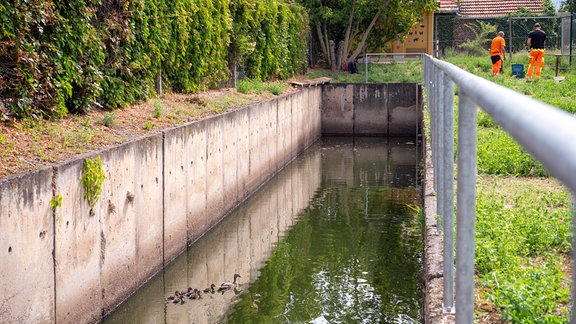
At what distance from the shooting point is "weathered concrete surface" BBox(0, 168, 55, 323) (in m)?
6.62

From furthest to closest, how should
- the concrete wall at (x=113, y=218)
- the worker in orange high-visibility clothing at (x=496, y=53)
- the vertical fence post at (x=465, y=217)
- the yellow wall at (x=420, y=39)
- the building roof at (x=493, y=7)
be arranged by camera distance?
the building roof at (x=493, y=7) → the yellow wall at (x=420, y=39) → the worker in orange high-visibility clothing at (x=496, y=53) → the concrete wall at (x=113, y=218) → the vertical fence post at (x=465, y=217)

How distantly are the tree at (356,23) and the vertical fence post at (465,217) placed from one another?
98.4ft

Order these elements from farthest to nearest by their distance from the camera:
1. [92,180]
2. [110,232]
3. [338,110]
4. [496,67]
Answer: [338,110], [496,67], [110,232], [92,180]

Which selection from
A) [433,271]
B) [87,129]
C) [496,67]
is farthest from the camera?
[496,67]

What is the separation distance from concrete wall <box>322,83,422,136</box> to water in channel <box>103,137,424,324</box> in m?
9.91

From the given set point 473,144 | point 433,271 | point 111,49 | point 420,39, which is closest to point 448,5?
point 420,39

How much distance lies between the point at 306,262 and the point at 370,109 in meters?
18.2

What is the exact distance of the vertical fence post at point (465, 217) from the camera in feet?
10.1

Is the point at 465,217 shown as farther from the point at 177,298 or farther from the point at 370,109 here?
the point at 370,109

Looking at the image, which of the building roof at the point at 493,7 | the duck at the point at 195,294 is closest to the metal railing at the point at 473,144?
the duck at the point at 195,294

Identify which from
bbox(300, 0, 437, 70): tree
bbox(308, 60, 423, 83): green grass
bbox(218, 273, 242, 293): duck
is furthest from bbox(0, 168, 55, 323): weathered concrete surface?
bbox(300, 0, 437, 70): tree

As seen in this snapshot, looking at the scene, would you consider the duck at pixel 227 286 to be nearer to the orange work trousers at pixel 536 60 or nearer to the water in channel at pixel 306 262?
the water in channel at pixel 306 262

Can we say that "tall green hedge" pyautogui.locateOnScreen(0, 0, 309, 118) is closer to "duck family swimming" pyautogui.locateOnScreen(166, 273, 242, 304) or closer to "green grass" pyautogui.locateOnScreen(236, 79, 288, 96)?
"green grass" pyautogui.locateOnScreen(236, 79, 288, 96)

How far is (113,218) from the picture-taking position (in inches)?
364
